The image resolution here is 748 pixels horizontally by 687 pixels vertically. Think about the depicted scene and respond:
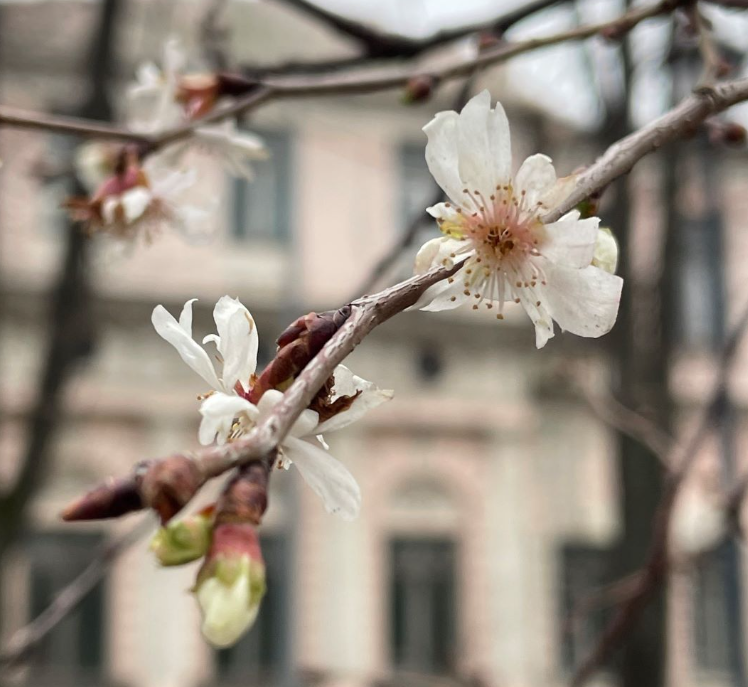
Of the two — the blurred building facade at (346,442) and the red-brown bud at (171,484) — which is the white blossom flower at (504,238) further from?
the blurred building facade at (346,442)

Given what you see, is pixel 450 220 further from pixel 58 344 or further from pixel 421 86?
pixel 58 344

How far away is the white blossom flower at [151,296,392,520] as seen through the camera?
511 mm

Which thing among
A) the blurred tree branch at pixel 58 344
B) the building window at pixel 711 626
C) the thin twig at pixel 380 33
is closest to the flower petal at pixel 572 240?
the thin twig at pixel 380 33

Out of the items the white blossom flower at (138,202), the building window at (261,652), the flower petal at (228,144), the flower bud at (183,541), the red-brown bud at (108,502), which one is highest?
the flower petal at (228,144)

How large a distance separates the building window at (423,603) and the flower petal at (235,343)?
843 centimetres

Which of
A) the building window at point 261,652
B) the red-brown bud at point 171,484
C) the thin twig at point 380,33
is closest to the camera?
the red-brown bud at point 171,484

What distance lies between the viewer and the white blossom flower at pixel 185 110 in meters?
1.08

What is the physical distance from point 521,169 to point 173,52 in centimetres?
69

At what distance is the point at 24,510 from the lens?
4027mm

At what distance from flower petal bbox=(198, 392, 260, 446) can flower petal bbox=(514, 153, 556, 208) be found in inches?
9.5

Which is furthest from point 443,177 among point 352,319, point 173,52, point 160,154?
point 173,52

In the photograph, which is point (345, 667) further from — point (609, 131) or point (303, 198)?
point (609, 131)

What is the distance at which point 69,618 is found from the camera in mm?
7871

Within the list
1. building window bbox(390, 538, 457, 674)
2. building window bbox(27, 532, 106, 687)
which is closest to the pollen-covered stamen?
building window bbox(27, 532, 106, 687)
